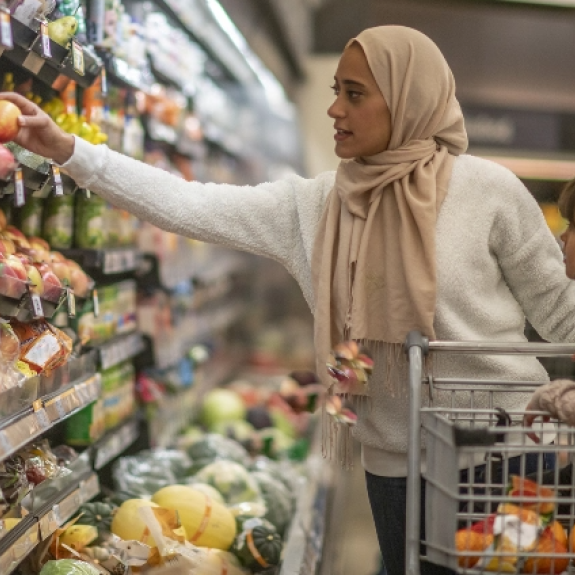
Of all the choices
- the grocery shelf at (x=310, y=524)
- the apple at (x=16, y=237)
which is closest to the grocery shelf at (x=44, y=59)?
the apple at (x=16, y=237)

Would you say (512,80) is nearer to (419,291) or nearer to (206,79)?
(206,79)

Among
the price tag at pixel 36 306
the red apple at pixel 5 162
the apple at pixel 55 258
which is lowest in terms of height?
the price tag at pixel 36 306

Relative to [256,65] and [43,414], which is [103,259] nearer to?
[43,414]

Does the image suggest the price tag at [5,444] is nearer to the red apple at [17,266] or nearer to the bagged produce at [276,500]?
the red apple at [17,266]

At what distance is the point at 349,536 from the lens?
16.2 feet

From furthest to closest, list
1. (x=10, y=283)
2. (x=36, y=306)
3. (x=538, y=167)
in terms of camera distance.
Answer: (x=538, y=167)
(x=36, y=306)
(x=10, y=283)

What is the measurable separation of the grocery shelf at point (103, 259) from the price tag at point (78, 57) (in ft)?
2.30

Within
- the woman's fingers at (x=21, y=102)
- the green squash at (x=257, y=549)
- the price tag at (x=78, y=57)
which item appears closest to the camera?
the woman's fingers at (x=21, y=102)

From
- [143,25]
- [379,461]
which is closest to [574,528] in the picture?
[379,461]

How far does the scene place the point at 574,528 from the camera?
185cm

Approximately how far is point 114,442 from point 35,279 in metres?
1.29

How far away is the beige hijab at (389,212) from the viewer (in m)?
2.18

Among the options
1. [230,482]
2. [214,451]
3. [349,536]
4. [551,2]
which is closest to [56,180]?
[230,482]

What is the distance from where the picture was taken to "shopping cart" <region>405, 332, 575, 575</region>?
1.75 meters
